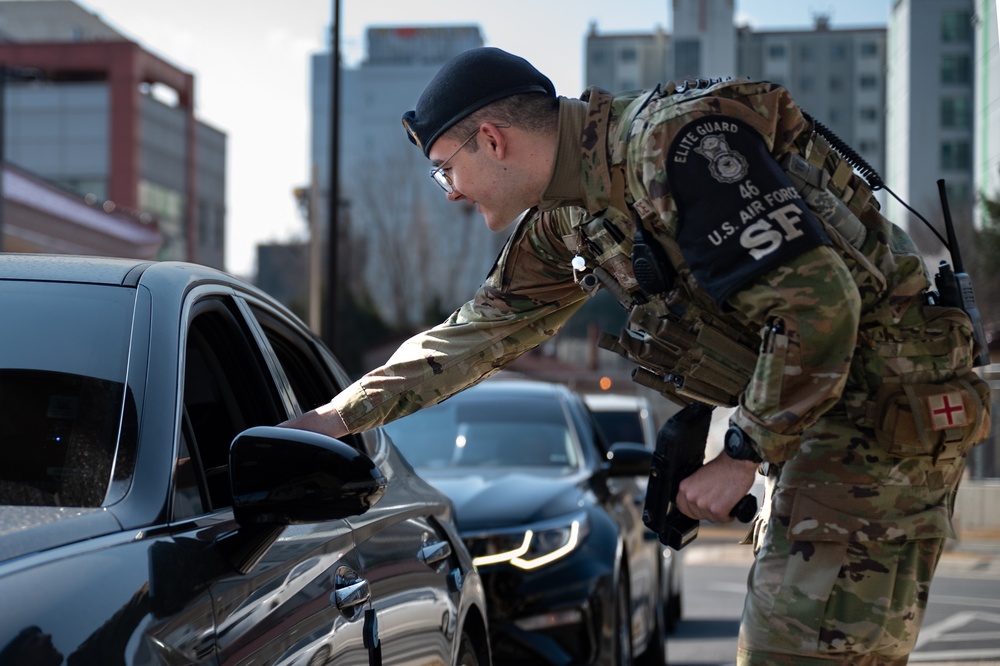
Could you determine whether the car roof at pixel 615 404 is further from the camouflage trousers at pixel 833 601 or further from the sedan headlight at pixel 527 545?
the camouflage trousers at pixel 833 601

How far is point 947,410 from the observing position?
2.91m

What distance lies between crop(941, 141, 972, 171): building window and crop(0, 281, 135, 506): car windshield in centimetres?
8043

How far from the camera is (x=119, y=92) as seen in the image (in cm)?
6222

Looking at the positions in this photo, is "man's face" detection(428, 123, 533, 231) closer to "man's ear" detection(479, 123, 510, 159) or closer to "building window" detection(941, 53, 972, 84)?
"man's ear" detection(479, 123, 510, 159)

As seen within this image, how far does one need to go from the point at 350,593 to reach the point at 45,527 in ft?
3.03

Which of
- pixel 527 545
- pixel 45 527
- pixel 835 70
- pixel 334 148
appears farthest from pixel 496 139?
pixel 835 70

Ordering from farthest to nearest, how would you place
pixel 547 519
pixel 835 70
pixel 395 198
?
1. pixel 835 70
2. pixel 395 198
3. pixel 547 519

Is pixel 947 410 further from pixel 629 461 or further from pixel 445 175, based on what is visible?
pixel 629 461

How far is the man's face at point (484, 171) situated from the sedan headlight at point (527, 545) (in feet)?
10.9

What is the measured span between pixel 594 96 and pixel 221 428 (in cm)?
108

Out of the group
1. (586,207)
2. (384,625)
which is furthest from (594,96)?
(384,625)

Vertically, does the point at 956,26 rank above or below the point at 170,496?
above

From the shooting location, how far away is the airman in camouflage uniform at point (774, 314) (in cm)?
265

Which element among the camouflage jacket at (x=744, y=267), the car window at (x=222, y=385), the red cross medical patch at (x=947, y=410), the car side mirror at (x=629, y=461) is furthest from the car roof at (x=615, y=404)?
the red cross medical patch at (x=947, y=410)
